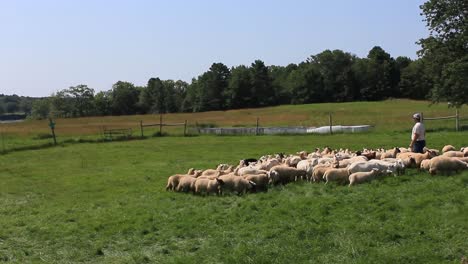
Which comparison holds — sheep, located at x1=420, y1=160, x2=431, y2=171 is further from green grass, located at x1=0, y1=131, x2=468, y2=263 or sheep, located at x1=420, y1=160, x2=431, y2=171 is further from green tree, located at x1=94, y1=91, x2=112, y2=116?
green tree, located at x1=94, y1=91, x2=112, y2=116

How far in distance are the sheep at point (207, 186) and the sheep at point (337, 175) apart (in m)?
2.59

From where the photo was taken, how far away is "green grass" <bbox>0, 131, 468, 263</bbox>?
8.45 m

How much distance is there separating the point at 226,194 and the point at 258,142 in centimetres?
1823

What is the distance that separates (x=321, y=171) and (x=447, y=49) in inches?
1032

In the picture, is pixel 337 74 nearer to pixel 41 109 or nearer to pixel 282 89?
pixel 282 89

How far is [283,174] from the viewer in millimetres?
14117

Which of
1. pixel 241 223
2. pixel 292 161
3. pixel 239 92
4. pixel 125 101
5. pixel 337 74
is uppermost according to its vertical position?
pixel 337 74

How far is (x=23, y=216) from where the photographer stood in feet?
43.7

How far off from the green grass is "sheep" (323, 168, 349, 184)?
39 cm

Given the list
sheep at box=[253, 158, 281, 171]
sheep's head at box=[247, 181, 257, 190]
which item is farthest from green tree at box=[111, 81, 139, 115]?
sheep's head at box=[247, 181, 257, 190]

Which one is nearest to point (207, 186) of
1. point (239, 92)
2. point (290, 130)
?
point (290, 130)

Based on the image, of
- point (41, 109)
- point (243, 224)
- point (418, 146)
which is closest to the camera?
point (243, 224)

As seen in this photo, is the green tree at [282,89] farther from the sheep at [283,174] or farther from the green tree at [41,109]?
the sheep at [283,174]

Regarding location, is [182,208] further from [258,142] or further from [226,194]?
[258,142]
